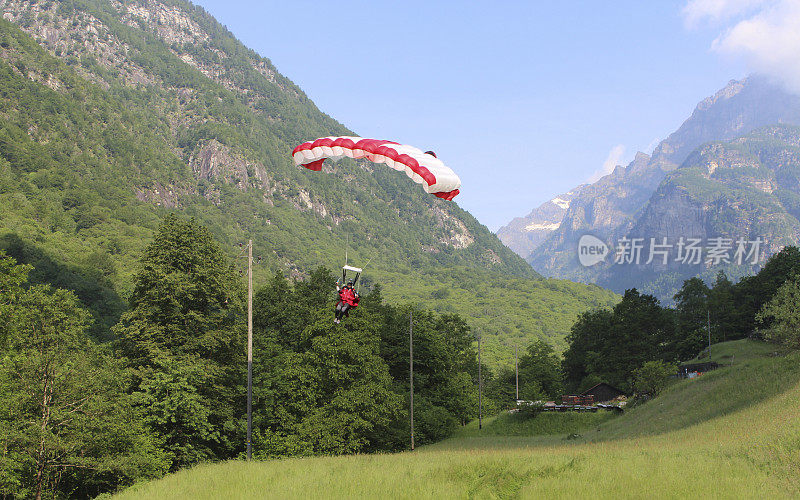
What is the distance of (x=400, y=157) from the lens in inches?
1024

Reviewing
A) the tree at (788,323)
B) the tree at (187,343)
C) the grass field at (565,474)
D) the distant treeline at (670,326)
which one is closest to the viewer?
the grass field at (565,474)

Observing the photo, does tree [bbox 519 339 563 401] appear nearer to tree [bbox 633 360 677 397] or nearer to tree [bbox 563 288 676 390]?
tree [bbox 563 288 676 390]

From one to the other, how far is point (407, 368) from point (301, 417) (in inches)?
897

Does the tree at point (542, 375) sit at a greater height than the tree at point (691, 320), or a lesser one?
lesser

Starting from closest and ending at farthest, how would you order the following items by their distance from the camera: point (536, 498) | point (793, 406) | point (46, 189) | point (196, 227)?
point (536, 498)
point (793, 406)
point (196, 227)
point (46, 189)

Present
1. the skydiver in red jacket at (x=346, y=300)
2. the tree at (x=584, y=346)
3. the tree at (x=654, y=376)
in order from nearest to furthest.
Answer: the skydiver in red jacket at (x=346, y=300) → the tree at (x=654, y=376) → the tree at (x=584, y=346)

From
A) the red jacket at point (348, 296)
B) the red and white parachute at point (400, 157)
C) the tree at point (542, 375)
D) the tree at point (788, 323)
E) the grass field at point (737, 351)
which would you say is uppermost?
the red and white parachute at point (400, 157)

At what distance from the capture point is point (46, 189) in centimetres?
16912

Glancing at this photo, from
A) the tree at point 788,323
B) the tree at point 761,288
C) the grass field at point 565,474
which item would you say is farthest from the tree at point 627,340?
the grass field at point 565,474

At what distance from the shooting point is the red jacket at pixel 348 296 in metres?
26.0

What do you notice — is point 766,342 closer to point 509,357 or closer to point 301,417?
point 301,417

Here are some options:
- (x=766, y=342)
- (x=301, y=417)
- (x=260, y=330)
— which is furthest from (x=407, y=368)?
(x=766, y=342)

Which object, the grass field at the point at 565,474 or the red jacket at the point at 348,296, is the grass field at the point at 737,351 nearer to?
the grass field at the point at 565,474

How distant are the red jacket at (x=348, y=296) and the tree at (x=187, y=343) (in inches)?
727
